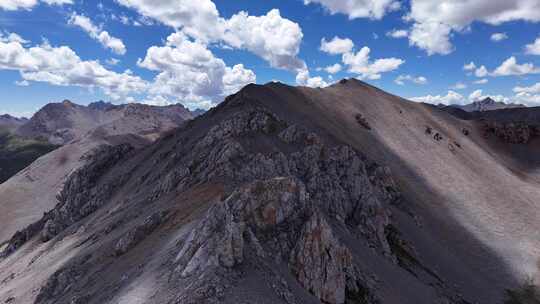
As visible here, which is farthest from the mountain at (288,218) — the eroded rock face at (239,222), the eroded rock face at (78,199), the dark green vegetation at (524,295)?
the dark green vegetation at (524,295)

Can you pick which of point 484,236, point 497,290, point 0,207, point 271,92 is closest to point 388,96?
point 271,92

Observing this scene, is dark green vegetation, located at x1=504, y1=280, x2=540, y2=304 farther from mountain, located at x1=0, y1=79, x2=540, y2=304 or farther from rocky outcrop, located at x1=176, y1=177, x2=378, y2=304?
rocky outcrop, located at x1=176, y1=177, x2=378, y2=304

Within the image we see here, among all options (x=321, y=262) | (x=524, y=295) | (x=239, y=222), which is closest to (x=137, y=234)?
(x=239, y=222)

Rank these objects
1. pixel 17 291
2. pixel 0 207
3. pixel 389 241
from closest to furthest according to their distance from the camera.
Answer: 1. pixel 17 291
2. pixel 389 241
3. pixel 0 207

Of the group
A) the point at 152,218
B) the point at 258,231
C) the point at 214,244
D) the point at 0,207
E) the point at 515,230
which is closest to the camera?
the point at 214,244

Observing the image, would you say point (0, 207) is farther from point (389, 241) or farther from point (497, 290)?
point (497, 290)
